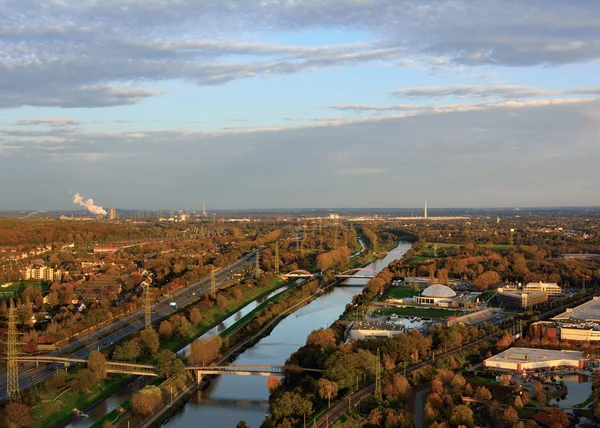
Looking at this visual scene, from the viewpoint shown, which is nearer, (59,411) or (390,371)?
(59,411)

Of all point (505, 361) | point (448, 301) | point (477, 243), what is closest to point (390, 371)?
point (505, 361)

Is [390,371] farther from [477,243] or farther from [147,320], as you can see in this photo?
[477,243]

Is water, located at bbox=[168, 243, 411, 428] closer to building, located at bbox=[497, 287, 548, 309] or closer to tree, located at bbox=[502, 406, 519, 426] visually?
tree, located at bbox=[502, 406, 519, 426]

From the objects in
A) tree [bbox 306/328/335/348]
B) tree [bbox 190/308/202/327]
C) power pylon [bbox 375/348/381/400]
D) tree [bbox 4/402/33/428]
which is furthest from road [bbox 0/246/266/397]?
power pylon [bbox 375/348/381/400]

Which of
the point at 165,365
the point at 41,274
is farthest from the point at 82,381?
the point at 41,274

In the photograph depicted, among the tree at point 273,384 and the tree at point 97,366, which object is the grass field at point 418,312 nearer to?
the tree at point 273,384

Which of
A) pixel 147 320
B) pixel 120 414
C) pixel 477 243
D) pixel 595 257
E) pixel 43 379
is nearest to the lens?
pixel 120 414

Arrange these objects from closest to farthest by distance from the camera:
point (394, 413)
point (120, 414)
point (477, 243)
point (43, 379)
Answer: point (394, 413) → point (120, 414) → point (43, 379) → point (477, 243)
